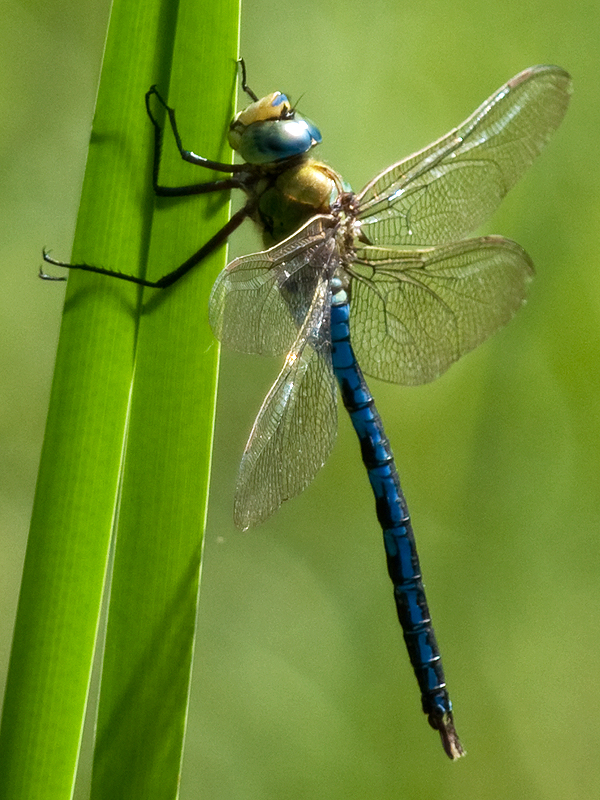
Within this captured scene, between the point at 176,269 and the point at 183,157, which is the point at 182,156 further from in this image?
the point at 176,269

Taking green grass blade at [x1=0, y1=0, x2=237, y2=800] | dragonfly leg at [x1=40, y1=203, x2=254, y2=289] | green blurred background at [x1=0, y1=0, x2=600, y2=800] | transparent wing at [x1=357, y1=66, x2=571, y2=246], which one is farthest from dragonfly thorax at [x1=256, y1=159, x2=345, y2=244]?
green blurred background at [x1=0, y1=0, x2=600, y2=800]

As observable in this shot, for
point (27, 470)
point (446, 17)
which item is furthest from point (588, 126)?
point (27, 470)

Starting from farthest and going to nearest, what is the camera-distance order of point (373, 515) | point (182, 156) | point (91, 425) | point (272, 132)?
point (373, 515), point (272, 132), point (182, 156), point (91, 425)

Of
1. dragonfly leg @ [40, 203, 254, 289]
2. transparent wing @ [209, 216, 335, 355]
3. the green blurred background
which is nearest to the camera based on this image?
dragonfly leg @ [40, 203, 254, 289]

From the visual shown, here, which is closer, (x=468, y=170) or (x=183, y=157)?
(x=183, y=157)

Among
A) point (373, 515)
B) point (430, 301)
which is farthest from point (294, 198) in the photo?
point (373, 515)

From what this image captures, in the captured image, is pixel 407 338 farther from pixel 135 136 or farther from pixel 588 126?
pixel 588 126

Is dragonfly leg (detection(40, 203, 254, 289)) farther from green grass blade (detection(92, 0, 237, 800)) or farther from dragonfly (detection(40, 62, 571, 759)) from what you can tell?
dragonfly (detection(40, 62, 571, 759))

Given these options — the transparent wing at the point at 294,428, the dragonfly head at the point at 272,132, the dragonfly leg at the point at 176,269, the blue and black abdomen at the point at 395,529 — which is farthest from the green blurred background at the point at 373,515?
the dragonfly leg at the point at 176,269
